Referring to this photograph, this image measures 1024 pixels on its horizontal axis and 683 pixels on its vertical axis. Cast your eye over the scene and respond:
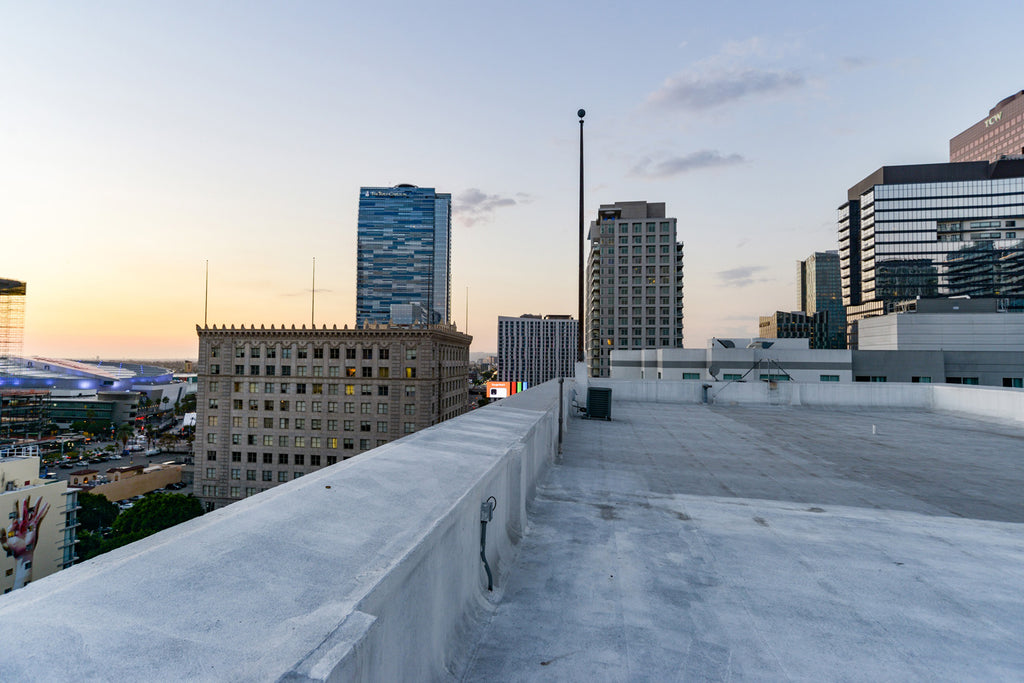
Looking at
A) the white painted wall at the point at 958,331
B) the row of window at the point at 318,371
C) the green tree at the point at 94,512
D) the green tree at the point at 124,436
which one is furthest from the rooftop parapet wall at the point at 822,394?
the green tree at the point at 124,436

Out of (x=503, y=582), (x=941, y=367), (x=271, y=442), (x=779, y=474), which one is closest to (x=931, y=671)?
(x=503, y=582)

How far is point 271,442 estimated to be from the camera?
86.4 meters

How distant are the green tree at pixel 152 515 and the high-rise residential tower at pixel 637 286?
3824 inches

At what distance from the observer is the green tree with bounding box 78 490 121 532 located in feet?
214

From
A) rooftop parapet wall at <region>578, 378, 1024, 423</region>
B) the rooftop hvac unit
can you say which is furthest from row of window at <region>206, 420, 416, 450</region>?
the rooftop hvac unit

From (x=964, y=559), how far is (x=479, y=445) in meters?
8.05

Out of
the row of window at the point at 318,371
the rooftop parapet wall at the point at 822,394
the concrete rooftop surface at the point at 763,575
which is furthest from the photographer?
the row of window at the point at 318,371

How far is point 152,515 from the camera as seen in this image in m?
56.1

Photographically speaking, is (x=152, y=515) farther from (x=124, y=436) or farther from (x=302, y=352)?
(x=124, y=436)

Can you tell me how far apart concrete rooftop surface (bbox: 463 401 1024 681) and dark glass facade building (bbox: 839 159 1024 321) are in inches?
6501

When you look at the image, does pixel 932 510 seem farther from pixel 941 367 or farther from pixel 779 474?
pixel 941 367

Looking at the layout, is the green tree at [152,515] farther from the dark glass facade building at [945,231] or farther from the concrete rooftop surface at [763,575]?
the dark glass facade building at [945,231]

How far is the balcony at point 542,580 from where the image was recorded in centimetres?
252

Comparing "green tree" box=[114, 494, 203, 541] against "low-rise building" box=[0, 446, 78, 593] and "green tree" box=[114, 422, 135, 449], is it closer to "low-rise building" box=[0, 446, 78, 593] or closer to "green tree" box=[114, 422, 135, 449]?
"low-rise building" box=[0, 446, 78, 593]
